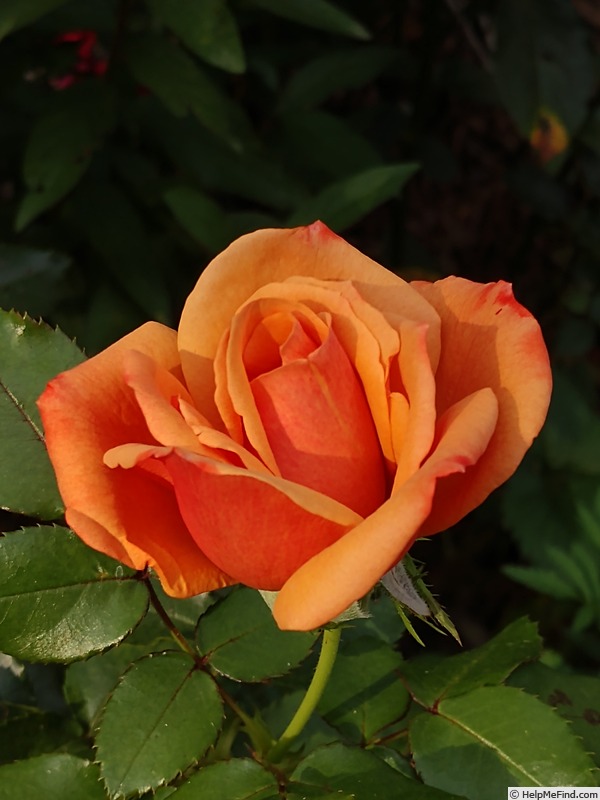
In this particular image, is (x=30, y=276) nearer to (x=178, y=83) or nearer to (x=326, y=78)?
(x=178, y=83)

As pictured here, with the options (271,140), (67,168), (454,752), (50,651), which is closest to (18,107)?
(67,168)

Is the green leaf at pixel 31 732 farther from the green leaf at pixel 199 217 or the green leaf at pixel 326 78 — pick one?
the green leaf at pixel 326 78

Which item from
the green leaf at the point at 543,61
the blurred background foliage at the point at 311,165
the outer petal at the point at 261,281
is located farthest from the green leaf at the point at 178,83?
the outer petal at the point at 261,281

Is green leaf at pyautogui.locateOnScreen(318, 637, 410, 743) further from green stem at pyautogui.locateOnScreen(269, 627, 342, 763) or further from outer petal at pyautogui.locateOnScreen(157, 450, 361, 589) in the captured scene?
outer petal at pyautogui.locateOnScreen(157, 450, 361, 589)

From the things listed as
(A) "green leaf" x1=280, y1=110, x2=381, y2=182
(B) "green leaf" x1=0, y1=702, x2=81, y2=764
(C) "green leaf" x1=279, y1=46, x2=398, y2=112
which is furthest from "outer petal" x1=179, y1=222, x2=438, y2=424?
(C) "green leaf" x1=279, y1=46, x2=398, y2=112

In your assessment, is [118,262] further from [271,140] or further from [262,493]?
[262,493]

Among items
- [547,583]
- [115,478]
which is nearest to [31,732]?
[115,478]

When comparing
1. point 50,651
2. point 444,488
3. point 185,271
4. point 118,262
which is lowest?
point 185,271
